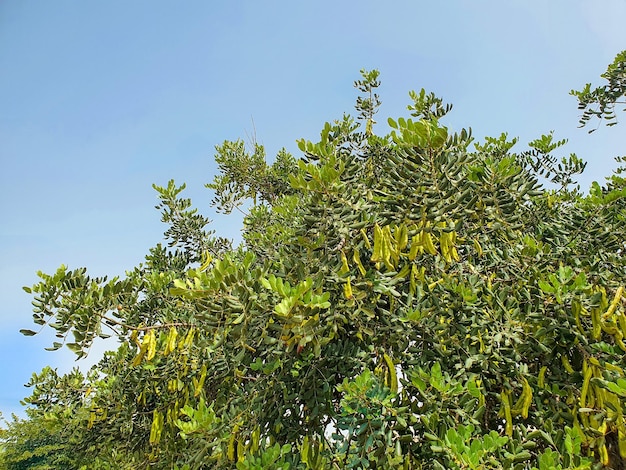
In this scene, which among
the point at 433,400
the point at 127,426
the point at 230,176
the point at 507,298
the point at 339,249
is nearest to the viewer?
the point at 433,400

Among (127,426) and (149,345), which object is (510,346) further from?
(127,426)

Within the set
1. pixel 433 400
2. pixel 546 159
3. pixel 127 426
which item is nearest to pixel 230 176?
pixel 127 426

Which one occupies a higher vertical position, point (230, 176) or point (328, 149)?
point (230, 176)

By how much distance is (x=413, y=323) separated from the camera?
106 inches

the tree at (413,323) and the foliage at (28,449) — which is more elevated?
the foliage at (28,449)

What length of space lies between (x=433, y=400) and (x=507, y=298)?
1.04m

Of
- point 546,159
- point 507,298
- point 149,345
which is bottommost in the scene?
point 149,345

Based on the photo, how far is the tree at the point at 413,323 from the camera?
2285 millimetres

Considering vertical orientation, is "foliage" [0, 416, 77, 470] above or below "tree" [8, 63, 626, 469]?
above

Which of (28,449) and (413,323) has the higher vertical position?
(28,449)

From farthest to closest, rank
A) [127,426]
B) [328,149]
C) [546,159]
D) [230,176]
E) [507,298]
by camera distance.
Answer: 1. [230,176]
2. [546,159]
3. [127,426]
4. [507,298]
5. [328,149]

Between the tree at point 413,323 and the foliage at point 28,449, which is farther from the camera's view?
the foliage at point 28,449

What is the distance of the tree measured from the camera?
7.50 ft

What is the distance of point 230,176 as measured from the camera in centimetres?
788
